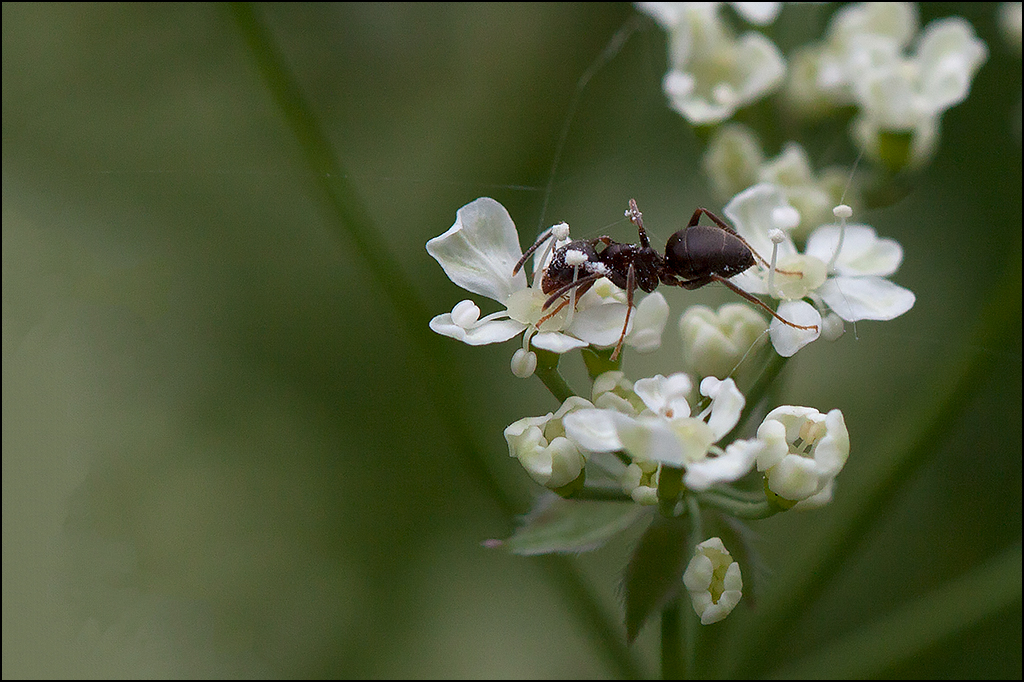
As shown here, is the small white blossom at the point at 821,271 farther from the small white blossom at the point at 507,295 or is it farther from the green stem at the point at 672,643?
the green stem at the point at 672,643

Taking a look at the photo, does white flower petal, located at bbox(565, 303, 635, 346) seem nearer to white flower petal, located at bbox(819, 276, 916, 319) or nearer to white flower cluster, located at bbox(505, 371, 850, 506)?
white flower cluster, located at bbox(505, 371, 850, 506)

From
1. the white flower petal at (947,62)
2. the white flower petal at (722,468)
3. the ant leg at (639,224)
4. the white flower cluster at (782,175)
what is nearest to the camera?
the white flower petal at (722,468)

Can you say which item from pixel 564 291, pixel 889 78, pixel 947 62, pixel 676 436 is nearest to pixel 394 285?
pixel 564 291

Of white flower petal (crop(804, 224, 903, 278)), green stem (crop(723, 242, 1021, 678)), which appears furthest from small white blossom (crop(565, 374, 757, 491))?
green stem (crop(723, 242, 1021, 678))

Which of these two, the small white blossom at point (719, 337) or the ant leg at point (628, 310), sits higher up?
the ant leg at point (628, 310)

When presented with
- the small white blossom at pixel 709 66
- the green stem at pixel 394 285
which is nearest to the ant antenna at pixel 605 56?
the small white blossom at pixel 709 66

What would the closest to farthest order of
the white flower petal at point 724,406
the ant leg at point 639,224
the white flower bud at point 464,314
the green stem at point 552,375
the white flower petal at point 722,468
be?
the white flower petal at point 722,468, the white flower petal at point 724,406, the white flower bud at point 464,314, the green stem at point 552,375, the ant leg at point 639,224

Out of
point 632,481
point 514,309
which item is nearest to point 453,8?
point 514,309
